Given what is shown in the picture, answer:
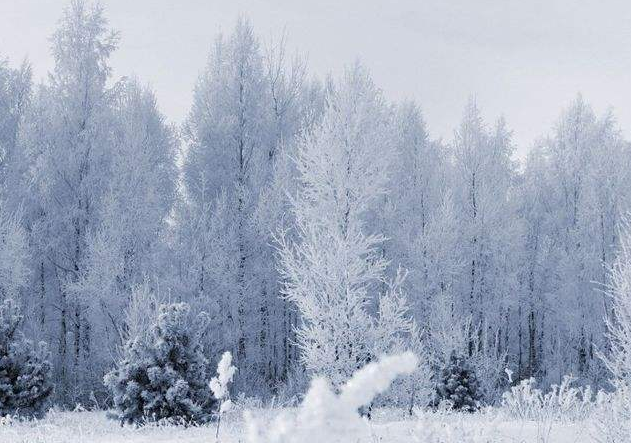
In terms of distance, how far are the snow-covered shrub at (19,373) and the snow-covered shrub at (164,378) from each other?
2.69 meters

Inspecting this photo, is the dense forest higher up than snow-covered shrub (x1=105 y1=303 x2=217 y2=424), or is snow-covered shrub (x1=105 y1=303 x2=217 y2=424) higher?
the dense forest

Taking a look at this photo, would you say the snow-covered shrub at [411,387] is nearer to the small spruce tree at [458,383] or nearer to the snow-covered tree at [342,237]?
the snow-covered tree at [342,237]

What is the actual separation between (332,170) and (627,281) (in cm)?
515

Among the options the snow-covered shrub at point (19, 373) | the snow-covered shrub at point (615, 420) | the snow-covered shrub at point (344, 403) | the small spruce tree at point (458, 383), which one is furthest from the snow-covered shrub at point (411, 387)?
the snow-covered shrub at point (344, 403)

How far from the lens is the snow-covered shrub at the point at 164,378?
12.0 metres

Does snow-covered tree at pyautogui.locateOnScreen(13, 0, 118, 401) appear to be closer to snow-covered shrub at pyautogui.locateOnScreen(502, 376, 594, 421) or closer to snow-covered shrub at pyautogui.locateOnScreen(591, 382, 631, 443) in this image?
snow-covered shrub at pyautogui.locateOnScreen(502, 376, 594, 421)

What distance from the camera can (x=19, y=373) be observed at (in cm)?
1391

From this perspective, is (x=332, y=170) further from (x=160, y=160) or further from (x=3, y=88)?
(x=3, y=88)

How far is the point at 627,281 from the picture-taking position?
873 cm

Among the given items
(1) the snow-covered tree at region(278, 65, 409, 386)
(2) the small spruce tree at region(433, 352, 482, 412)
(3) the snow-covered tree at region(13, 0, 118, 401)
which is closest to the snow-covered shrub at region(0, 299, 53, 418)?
(3) the snow-covered tree at region(13, 0, 118, 401)

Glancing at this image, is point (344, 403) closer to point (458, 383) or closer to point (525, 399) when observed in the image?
point (525, 399)

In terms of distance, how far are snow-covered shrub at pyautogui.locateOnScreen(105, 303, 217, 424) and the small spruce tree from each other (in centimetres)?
658

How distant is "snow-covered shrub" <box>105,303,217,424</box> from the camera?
12.0 metres

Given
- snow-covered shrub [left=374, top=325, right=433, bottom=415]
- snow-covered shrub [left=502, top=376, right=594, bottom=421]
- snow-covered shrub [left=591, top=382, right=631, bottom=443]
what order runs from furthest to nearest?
snow-covered shrub [left=374, top=325, right=433, bottom=415], snow-covered shrub [left=502, top=376, right=594, bottom=421], snow-covered shrub [left=591, top=382, right=631, bottom=443]
